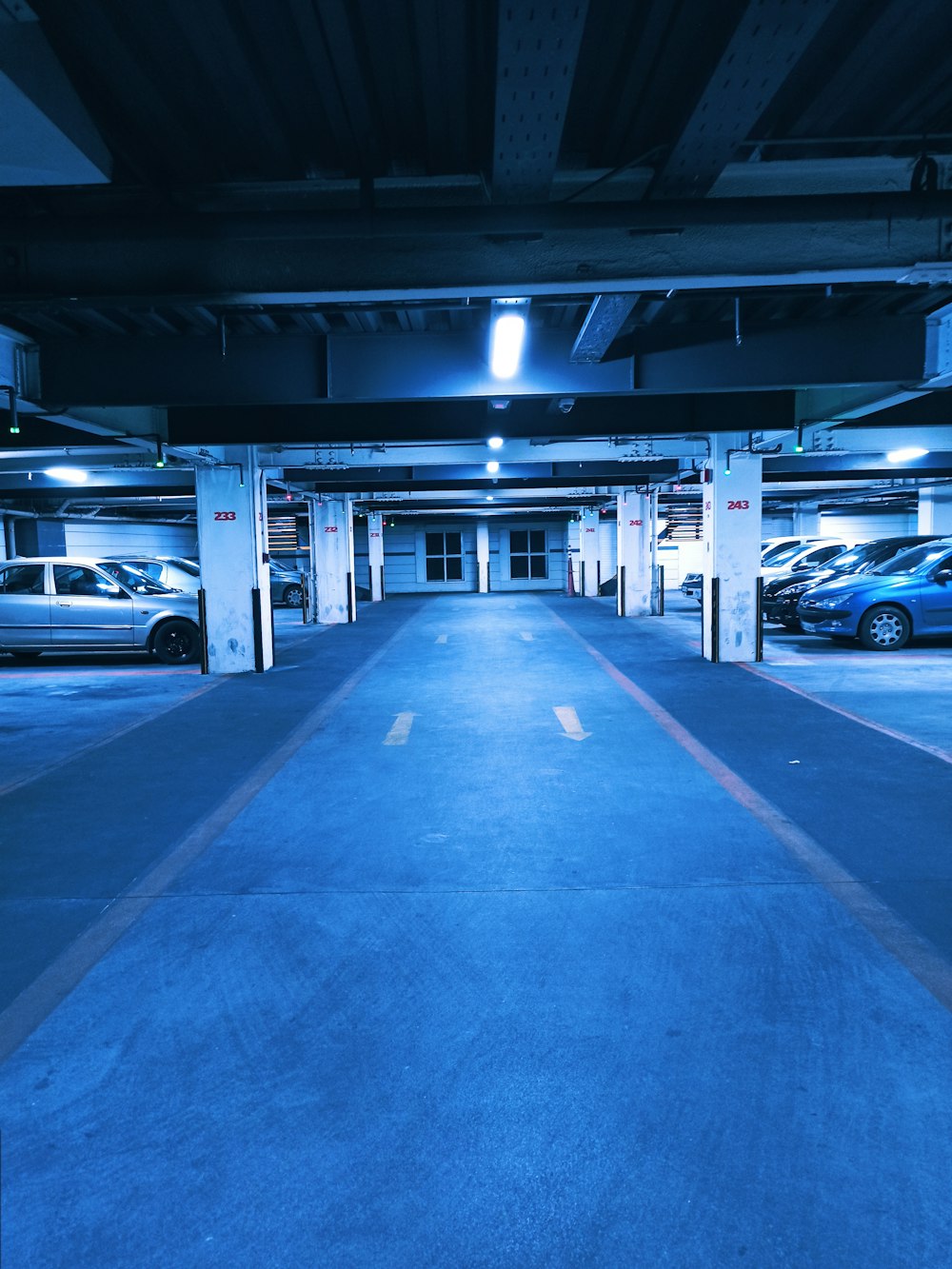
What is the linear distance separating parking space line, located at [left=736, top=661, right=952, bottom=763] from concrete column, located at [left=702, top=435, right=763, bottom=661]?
1.14 m

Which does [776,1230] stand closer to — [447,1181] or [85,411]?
[447,1181]

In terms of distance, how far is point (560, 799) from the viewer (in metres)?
5.93

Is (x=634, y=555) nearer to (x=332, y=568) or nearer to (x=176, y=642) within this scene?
(x=332, y=568)

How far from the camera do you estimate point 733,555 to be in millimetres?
13023

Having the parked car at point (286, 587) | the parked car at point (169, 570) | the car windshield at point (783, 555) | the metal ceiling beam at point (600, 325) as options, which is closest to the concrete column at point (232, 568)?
the parked car at point (169, 570)

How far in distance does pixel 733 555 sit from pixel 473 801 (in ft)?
28.2

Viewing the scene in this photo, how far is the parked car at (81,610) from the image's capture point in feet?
44.9

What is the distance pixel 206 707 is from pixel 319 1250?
824 centimetres

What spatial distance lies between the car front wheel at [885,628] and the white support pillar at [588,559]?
701 inches

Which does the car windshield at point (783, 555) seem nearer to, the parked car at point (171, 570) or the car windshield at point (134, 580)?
the parked car at point (171, 570)

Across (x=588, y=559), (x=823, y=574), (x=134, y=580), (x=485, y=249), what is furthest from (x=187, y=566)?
(x=588, y=559)

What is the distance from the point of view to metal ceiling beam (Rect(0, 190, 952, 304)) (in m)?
3.76

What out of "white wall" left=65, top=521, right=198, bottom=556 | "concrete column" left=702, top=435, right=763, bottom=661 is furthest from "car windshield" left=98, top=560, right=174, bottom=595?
"white wall" left=65, top=521, right=198, bottom=556

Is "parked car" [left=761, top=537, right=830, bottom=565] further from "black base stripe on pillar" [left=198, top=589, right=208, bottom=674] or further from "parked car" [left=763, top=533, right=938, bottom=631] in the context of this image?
"black base stripe on pillar" [left=198, top=589, right=208, bottom=674]
